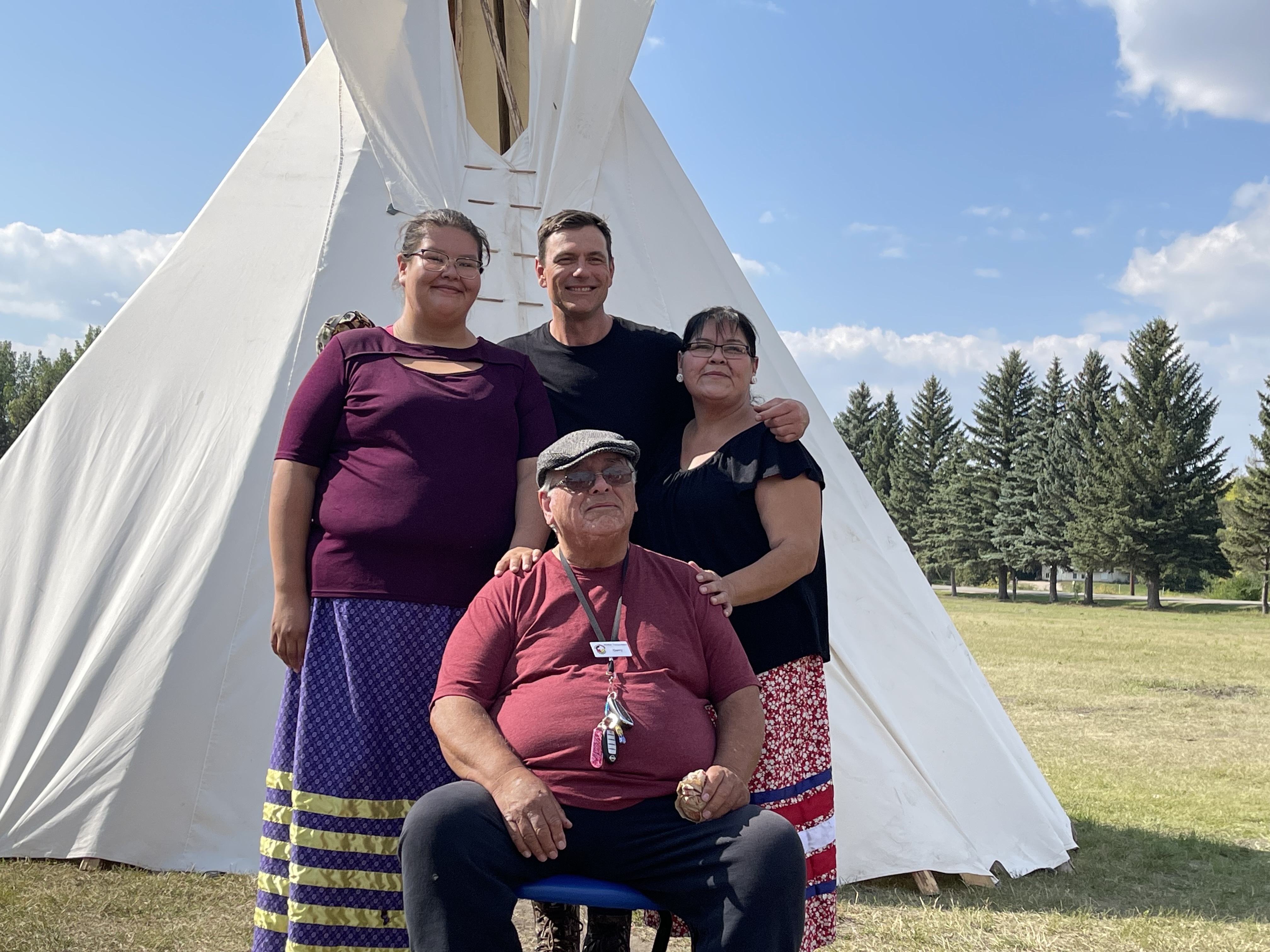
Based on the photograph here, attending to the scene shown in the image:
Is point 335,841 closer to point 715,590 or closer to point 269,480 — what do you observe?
point 715,590

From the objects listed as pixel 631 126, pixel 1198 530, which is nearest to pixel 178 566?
pixel 631 126

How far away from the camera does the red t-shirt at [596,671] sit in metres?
1.99

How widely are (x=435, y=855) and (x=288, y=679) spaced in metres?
0.83

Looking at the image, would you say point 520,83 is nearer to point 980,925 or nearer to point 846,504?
point 846,504

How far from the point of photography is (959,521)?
4112 centimetres

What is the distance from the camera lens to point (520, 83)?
5.20 m

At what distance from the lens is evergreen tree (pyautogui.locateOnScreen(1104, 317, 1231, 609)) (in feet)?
105

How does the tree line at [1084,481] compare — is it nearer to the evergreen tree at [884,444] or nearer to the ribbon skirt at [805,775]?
the evergreen tree at [884,444]

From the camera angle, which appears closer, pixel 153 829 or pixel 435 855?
pixel 435 855

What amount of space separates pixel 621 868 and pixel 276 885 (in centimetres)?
92

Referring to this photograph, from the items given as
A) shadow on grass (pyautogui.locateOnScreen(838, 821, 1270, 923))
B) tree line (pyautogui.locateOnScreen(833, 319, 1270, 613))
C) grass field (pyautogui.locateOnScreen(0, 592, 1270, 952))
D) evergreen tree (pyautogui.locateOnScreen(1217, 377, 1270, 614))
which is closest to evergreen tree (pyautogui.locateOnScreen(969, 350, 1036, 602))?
tree line (pyautogui.locateOnScreen(833, 319, 1270, 613))

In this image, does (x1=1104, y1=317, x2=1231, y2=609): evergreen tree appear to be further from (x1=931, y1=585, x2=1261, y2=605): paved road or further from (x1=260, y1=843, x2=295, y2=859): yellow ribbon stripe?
(x1=260, y1=843, x2=295, y2=859): yellow ribbon stripe

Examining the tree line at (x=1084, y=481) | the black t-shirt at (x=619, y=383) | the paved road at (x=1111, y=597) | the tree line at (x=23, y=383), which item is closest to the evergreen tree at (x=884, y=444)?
the tree line at (x=1084, y=481)

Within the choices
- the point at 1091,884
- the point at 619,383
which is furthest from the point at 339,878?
the point at 1091,884
